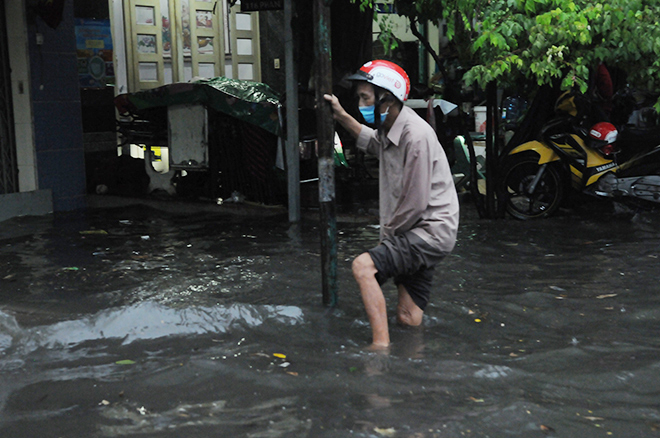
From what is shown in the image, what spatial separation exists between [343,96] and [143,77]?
247 inches

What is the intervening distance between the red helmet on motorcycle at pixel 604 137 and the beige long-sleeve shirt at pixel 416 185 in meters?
5.12

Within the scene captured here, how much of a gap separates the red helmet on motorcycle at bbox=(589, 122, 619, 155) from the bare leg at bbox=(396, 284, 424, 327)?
5077 millimetres

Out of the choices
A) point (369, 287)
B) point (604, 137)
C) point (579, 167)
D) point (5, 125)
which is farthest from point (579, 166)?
point (5, 125)

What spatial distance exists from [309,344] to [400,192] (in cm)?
110

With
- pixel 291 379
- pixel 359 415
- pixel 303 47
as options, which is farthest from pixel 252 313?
pixel 303 47

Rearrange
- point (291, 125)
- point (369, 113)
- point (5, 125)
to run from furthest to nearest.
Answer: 1. point (5, 125)
2. point (291, 125)
3. point (369, 113)

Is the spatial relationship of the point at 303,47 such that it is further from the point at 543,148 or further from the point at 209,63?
the point at 209,63

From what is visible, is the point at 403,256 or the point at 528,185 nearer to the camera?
the point at 403,256

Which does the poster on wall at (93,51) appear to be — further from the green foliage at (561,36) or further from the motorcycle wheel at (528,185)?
the green foliage at (561,36)

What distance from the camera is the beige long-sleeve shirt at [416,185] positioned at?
4.62m

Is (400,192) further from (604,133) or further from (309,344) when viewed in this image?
(604,133)

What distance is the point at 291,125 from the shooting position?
9.70 m

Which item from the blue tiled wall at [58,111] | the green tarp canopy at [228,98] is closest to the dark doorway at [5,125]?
the blue tiled wall at [58,111]

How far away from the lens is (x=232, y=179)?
36.2 ft
